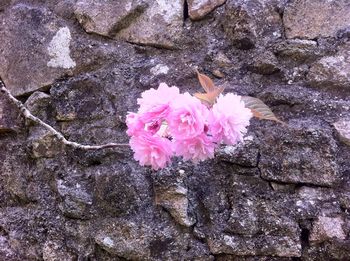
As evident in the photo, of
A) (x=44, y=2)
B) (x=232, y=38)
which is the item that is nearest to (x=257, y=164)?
(x=232, y=38)

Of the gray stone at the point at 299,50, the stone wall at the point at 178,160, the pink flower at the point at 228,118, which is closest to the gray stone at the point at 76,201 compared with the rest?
the stone wall at the point at 178,160

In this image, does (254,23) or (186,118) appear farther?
(254,23)

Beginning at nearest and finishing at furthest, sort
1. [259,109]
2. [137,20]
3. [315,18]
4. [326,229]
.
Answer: [259,109]
[326,229]
[315,18]
[137,20]

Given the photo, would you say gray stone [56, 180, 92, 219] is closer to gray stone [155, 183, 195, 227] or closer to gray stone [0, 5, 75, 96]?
gray stone [155, 183, 195, 227]

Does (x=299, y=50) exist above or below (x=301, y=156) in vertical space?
above

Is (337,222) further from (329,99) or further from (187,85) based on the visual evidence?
(187,85)

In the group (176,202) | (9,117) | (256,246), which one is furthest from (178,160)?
(9,117)

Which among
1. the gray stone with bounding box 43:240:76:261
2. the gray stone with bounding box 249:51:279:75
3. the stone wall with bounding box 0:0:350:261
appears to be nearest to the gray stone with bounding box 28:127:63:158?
the stone wall with bounding box 0:0:350:261

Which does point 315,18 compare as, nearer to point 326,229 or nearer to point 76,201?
point 326,229

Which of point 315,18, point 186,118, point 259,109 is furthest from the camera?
point 315,18
